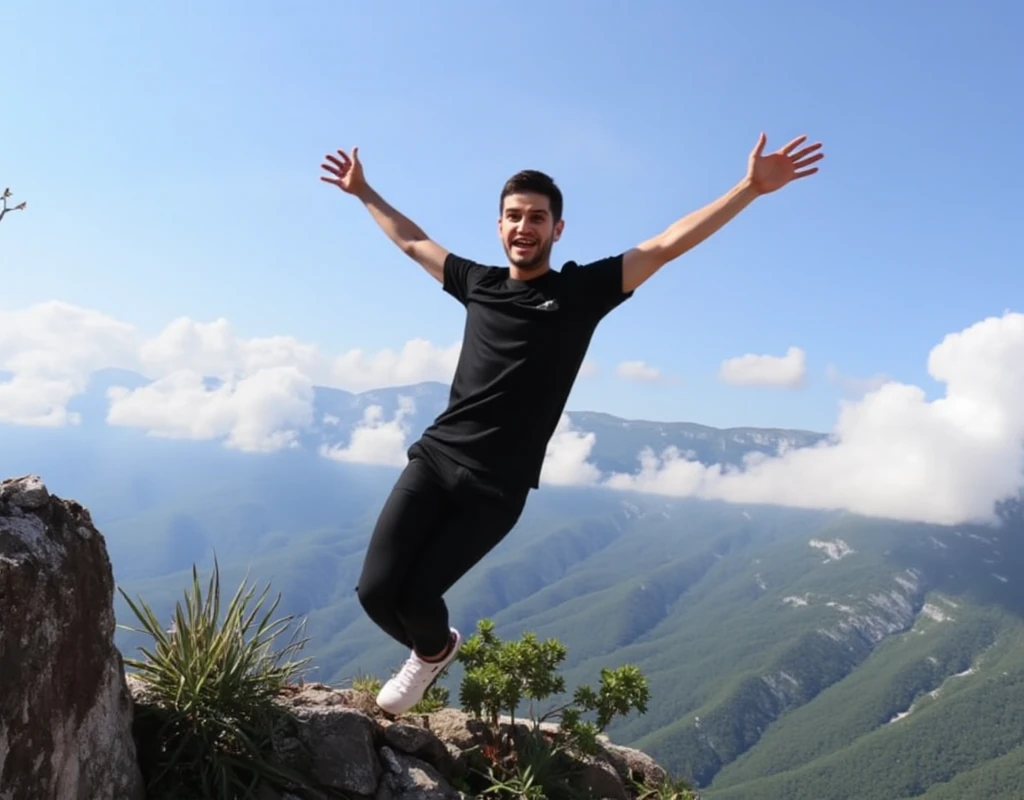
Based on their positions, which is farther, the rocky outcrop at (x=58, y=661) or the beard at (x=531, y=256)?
the beard at (x=531, y=256)

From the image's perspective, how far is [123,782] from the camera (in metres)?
4.70

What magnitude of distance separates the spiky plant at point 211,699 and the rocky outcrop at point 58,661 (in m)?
0.29

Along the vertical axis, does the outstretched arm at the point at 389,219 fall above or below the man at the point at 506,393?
above

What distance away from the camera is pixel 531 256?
5230 mm

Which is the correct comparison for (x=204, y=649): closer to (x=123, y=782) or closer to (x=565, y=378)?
(x=123, y=782)

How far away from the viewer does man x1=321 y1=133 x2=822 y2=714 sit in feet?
16.4

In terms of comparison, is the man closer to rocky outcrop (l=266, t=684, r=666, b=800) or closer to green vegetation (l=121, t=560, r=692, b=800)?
rocky outcrop (l=266, t=684, r=666, b=800)

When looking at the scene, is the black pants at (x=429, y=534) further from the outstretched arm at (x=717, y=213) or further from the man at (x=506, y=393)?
the outstretched arm at (x=717, y=213)

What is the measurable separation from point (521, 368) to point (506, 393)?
0.18 metres

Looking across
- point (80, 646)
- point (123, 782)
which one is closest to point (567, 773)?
point (123, 782)

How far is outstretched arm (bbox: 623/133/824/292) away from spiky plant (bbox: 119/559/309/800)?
10.8 feet

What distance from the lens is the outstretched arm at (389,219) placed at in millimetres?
5883

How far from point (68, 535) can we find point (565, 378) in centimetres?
302

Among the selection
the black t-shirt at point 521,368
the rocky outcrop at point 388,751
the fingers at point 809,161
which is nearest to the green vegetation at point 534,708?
the rocky outcrop at point 388,751
